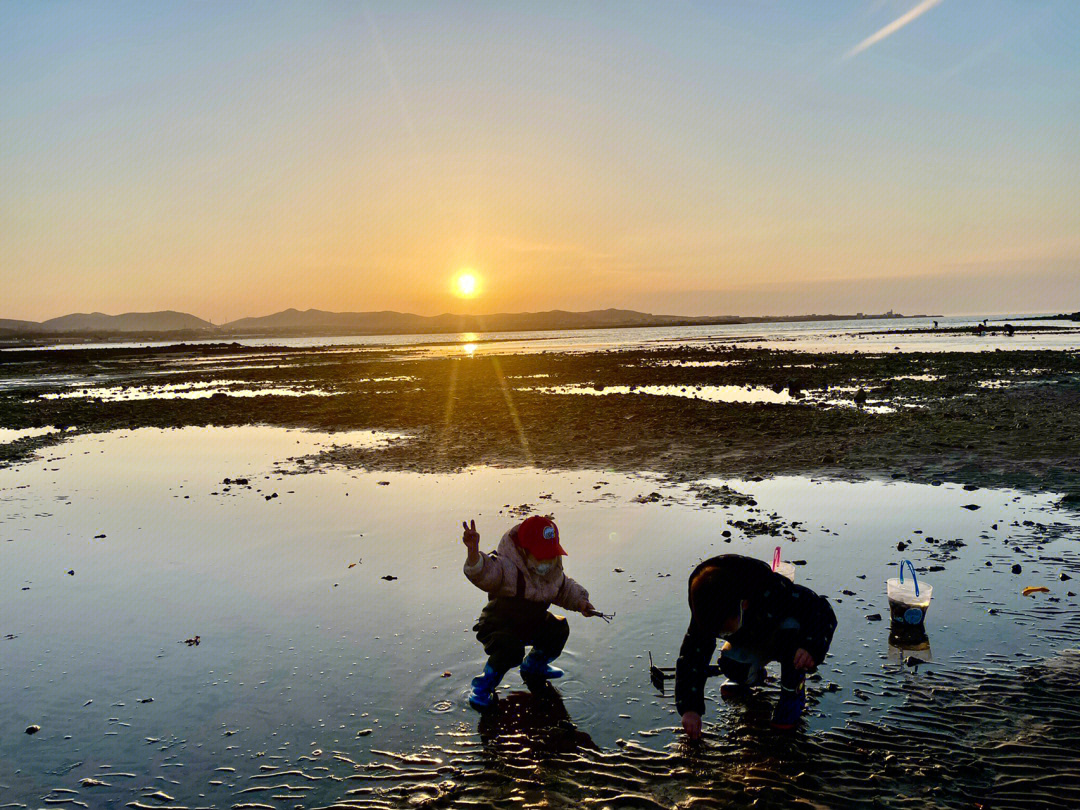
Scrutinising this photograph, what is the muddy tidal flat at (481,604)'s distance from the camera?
4547 mm

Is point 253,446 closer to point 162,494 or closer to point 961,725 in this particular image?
point 162,494

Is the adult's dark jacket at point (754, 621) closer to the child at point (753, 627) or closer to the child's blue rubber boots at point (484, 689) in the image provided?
the child at point (753, 627)

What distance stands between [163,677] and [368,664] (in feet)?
5.51

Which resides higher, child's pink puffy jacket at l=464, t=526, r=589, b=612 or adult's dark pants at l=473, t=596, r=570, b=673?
child's pink puffy jacket at l=464, t=526, r=589, b=612

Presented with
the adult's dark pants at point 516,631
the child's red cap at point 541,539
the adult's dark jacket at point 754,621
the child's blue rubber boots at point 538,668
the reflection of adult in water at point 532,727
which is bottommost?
the reflection of adult in water at point 532,727

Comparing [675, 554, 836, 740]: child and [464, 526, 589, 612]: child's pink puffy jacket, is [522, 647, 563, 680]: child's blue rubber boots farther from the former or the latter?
[675, 554, 836, 740]: child

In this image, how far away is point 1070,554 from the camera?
323 inches

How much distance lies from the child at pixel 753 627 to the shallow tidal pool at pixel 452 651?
29 cm

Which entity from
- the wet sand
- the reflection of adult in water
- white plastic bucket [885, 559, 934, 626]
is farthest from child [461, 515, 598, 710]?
the wet sand

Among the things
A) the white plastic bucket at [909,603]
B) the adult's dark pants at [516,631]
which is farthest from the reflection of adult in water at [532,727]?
the white plastic bucket at [909,603]

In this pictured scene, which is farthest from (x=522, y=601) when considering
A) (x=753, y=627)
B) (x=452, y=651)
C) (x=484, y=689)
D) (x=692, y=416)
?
(x=692, y=416)

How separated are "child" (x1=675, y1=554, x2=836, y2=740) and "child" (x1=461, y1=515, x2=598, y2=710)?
3.60 ft

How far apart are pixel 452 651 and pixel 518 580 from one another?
1.17 metres

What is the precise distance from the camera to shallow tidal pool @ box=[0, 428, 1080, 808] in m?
4.57
